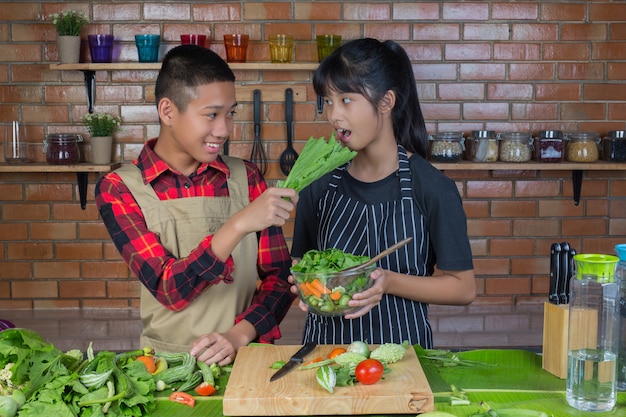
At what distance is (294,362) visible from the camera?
70.0 inches

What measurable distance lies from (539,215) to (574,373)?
261 centimetres

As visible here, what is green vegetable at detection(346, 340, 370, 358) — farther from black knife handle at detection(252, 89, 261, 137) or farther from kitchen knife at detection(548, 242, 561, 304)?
black knife handle at detection(252, 89, 261, 137)

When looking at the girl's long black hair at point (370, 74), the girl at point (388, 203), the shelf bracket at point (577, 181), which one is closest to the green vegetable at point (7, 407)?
the girl at point (388, 203)

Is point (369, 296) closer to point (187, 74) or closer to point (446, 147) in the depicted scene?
point (187, 74)

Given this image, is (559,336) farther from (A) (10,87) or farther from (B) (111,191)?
(A) (10,87)

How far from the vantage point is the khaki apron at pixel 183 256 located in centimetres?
223

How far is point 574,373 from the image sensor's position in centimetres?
167

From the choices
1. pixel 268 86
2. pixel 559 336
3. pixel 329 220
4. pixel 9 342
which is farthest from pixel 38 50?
pixel 559 336

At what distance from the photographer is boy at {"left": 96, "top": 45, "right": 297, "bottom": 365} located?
2.17 metres

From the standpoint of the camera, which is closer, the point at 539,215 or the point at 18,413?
the point at 18,413

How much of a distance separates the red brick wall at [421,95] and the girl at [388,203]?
182 centimetres

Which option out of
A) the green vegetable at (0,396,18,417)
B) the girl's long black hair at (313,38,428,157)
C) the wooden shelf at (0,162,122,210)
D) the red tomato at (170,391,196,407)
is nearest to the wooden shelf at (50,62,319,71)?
the wooden shelf at (0,162,122,210)

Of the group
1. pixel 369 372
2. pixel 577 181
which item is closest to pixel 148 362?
pixel 369 372

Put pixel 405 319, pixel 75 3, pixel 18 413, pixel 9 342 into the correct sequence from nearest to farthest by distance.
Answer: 1. pixel 18 413
2. pixel 9 342
3. pixel 405 319
4. pixel 75 3
